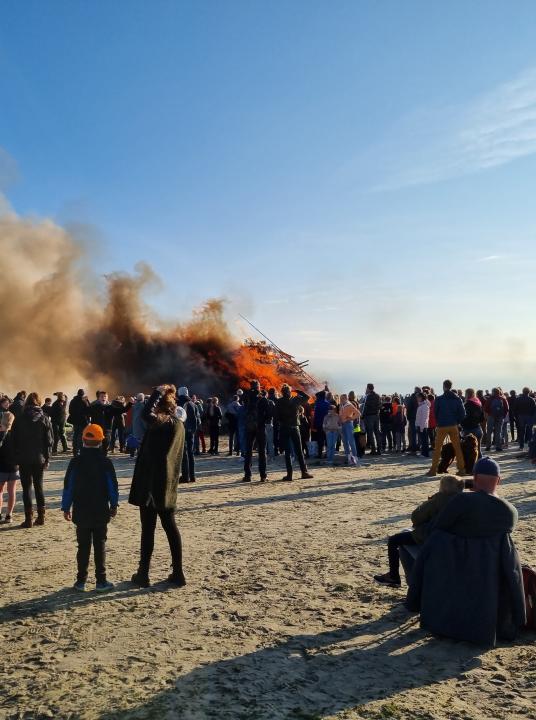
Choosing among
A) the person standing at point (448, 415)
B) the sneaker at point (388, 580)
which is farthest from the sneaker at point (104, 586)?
the person standing at point (448, 415)

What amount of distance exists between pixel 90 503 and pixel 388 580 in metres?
2.98

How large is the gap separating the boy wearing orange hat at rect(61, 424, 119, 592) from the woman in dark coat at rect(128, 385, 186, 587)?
0.27 m

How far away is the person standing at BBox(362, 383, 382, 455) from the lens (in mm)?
15625

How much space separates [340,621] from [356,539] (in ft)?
8.28

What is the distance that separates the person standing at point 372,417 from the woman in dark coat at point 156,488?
10417 mm

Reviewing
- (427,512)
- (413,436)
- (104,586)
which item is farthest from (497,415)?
(104,586)

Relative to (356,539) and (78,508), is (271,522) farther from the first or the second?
(78,508)

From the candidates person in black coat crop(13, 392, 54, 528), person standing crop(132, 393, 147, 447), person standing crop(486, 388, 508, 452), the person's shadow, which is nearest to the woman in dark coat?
the person's shadow

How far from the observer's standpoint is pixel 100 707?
344 centimetres

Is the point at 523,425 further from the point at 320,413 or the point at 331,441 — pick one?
the point at 331,441

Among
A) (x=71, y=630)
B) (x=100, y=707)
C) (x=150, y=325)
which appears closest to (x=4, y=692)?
(x=100, y=707)

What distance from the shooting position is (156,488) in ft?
18.3

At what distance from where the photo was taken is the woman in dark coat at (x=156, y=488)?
18.3 ft

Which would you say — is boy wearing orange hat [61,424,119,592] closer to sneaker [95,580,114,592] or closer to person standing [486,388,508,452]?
sneaker [95,580,114,592]
